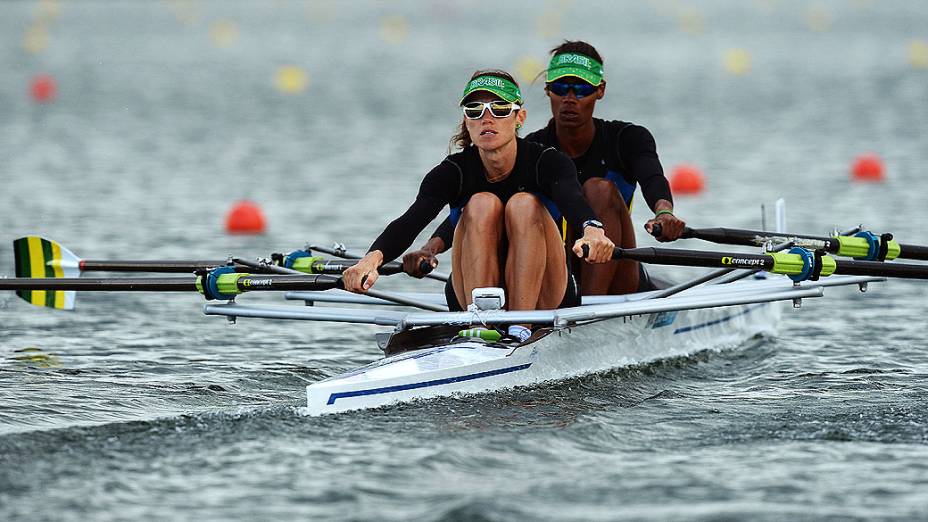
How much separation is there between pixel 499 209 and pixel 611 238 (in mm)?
1172

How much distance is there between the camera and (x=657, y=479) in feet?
20.4

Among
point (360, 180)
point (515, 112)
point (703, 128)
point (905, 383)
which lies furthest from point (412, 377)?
point (703, 128)

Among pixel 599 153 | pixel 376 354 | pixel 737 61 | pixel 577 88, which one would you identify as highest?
pixel 737 61

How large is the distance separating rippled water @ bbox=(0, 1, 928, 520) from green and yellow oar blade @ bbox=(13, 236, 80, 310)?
0.27 metres

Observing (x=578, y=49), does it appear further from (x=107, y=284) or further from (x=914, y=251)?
(x=107, y=284)

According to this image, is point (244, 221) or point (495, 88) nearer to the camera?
point (495, 88)

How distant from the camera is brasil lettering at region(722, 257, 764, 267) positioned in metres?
8.20

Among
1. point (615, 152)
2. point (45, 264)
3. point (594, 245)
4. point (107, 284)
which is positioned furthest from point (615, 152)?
point (45, 264)

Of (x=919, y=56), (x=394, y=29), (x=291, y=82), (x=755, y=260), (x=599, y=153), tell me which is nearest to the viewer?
(x=755, y=260)

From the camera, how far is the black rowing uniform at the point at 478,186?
25.7 ft

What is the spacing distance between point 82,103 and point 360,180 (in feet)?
43.1

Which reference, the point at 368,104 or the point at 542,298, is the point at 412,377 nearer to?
the point at 542,298

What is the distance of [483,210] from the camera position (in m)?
7.84

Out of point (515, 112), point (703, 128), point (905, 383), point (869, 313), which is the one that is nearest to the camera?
point (515, 112)
